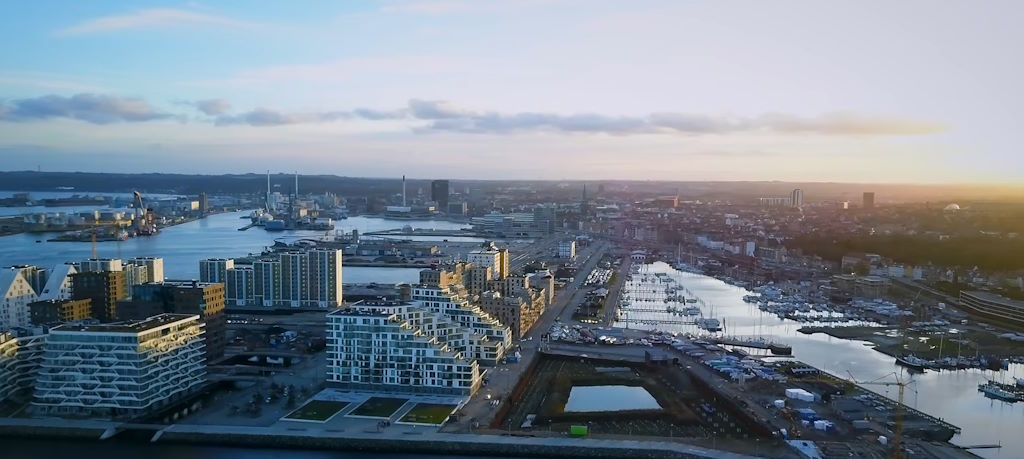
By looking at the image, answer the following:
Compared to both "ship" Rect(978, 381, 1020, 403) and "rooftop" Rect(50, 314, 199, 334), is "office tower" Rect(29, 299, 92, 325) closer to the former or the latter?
"rooftop" Rect(50, 314, 199, 334)

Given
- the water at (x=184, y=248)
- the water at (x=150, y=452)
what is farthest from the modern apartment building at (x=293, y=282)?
the water at (x=150, y=452)

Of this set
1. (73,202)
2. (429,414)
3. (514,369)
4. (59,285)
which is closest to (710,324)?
(514,369)

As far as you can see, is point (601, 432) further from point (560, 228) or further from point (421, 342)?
point (560, 228)

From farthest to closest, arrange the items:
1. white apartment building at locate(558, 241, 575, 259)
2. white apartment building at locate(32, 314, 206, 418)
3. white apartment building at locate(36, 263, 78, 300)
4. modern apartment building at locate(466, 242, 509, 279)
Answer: white apartment building at locate(558, 241, 575, 259) → modern apartment building at locate(466, 242, 509, 279) → white apartment building at locate(36, 263, 78, 300) → white apartment building at locate(32, 314, 206, 418)

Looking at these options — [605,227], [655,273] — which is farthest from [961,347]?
[605,227]

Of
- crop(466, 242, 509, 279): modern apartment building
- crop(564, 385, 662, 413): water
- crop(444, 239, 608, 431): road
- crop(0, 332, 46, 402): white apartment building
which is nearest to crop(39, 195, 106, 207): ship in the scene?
crop(466, 242, 509, 279): modern apartment building

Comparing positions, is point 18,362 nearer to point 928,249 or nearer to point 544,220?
point 928,249
